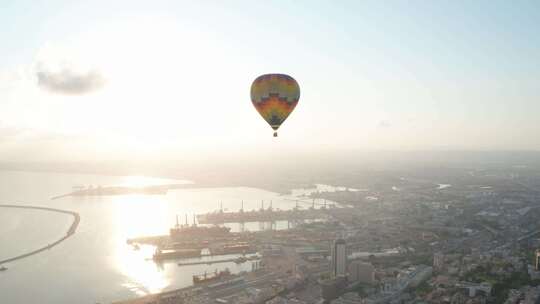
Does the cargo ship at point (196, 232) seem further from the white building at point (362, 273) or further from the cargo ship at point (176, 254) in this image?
the white building at point (362, 273)

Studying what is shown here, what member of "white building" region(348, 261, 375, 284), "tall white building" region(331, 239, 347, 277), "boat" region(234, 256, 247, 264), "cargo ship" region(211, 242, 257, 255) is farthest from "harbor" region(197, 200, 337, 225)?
"white building" region(348, 261, 375, 284)

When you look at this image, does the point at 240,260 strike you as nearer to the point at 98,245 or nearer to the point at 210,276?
the point at 210,276

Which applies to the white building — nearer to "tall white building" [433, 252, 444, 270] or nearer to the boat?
"tall white building" [433, 252, 444, 270]

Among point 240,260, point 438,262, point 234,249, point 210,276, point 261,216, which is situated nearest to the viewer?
point 210,276

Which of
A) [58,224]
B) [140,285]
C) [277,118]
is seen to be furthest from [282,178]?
[277,118]

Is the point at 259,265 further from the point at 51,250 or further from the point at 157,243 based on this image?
the point at 51,250

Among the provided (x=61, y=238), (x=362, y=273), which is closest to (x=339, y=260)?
(x=362, y=273)

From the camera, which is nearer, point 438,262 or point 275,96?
point 275,96

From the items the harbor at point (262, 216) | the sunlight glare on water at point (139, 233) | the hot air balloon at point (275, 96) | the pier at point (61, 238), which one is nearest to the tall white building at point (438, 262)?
the sunlight glare on water at point (139, 233)
